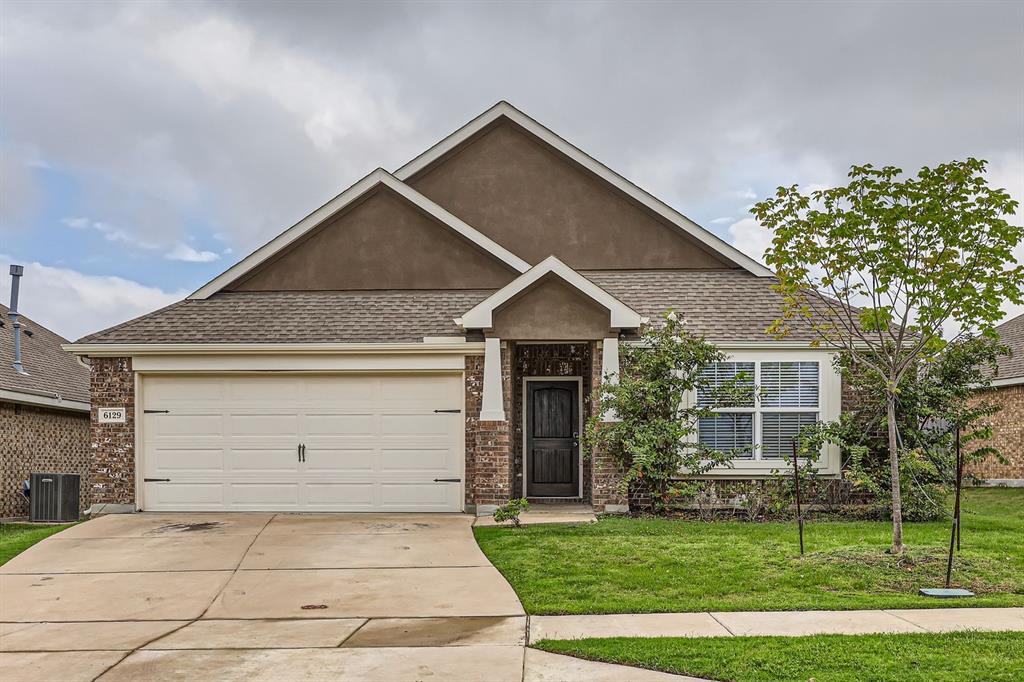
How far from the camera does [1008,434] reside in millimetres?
22141

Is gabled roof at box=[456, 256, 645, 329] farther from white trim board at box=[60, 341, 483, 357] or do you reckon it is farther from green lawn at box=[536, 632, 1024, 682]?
green lawn at box=[536, 632, 1024, 682]

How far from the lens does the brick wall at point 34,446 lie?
18.0 meters

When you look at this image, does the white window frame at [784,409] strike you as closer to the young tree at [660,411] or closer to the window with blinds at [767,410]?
the window with blinds at [767,410]

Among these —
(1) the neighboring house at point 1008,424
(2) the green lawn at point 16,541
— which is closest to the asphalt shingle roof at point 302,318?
(2) the green lawn at point 16,541

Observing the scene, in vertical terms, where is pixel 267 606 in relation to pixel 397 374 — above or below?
below

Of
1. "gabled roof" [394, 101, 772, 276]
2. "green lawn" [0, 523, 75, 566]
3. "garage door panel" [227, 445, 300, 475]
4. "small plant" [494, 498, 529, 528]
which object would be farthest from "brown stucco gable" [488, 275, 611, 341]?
"green lawn" [0, 523, 75, 566]

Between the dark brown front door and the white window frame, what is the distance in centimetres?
241

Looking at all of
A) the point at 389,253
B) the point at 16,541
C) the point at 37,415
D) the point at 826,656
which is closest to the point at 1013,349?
the point at 389,253

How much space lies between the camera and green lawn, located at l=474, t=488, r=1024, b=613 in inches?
339

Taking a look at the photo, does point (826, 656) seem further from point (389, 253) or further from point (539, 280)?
point (389, 253)

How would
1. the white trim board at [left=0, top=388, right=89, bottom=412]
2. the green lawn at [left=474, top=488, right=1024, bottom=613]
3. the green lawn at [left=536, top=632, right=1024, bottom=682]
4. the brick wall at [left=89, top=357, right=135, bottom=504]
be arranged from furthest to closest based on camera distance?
the white trim board at [left=0, top=388, right=89, bottom=412]
the brick wall at [left=89, top=357, right=135, bottom=504]
the green lawn at [left=474, top=488, right=1024, bottom=613]
the green lawn at [left=536, top=632, right=1024, bottom=682]

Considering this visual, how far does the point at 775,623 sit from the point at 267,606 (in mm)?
4768

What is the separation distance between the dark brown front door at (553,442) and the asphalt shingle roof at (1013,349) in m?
10.1

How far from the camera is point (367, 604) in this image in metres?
8.87
